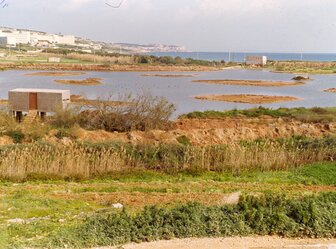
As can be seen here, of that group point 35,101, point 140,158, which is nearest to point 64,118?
point 35,101

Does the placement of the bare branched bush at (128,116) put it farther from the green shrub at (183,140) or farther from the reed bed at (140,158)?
the reed bed at (140,158)

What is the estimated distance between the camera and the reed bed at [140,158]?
1310cm

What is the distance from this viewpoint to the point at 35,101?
23578 mm

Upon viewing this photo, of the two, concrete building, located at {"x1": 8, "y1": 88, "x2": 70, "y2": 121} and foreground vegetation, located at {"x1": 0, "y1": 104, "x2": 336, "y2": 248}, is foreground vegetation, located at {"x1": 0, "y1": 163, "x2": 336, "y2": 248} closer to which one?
foreground vegetation, located at {"x1": 0, "y1": 104, "x2": 336, "y2": 248}

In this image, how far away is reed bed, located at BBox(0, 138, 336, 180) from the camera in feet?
43.0

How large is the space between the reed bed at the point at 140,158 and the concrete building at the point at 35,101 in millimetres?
8880

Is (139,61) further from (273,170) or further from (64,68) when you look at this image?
(273,170)

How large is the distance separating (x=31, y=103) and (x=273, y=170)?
43.7 feet

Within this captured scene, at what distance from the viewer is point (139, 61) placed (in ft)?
348

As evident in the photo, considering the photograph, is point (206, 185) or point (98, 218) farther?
point (206, 185)

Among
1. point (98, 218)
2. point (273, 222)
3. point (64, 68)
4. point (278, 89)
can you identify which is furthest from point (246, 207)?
→ point (64, 68)

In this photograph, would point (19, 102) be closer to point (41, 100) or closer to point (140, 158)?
point (41, 100)

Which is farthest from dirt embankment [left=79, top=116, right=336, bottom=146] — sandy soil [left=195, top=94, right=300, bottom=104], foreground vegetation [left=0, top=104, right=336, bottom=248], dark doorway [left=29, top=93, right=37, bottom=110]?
sandy soil [left=195, top=94, right=300, bottom=104]

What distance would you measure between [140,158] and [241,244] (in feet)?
22.2
